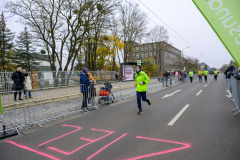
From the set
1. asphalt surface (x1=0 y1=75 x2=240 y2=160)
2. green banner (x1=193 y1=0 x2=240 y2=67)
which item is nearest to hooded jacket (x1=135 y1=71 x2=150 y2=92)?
asphalt surface (x1=0 y1=75 x2=240 y2=160)

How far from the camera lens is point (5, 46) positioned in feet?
83.2

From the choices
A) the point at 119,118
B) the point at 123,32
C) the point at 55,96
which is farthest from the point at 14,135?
the point at 123,32

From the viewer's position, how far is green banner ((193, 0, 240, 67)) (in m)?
2.03

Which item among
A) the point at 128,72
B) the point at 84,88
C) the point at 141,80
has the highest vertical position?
the point at 128,72

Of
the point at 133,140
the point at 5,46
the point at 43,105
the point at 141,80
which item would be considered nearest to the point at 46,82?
the point at 43,105

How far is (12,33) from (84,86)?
25795 mm

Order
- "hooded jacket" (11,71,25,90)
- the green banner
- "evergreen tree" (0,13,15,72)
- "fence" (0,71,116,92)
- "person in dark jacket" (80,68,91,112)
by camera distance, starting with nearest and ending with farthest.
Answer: the green banner < "person in dark jacket" (80,68,91,112) < "hooded jacket" (11,71,25,90) < "fence" (0,71,116,92) < "evergreen tree" (0,13,15,72)

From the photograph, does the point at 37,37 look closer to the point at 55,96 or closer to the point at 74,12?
the point at 74,12

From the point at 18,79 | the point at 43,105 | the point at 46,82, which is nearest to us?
the point at 43,105

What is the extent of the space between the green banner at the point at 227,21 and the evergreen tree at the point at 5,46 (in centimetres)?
2752

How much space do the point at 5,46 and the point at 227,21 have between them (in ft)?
101

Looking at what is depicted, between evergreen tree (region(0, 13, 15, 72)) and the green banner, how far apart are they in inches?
1083

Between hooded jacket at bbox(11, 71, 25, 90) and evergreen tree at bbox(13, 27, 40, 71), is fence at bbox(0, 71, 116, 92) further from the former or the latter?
evergreen tree at bbox(13, 27, 40, 71)

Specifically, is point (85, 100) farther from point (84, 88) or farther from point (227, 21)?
point (227, 21)
